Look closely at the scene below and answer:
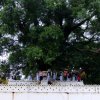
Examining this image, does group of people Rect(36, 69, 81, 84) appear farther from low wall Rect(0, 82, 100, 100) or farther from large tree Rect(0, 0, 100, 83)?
low wall Rect(0, 82, 100, 100)

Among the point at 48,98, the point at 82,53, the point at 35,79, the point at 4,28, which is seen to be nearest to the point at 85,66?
the point at 82,53

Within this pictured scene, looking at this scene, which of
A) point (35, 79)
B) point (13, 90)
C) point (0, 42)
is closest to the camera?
point (13, 90)

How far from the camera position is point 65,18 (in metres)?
17.9

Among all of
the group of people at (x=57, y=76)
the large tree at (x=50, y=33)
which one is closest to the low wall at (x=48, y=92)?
the large tree at (x=50, y=33)

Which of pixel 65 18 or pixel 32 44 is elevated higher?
pixel 65 18

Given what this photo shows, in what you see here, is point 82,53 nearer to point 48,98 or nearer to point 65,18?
point 65,18

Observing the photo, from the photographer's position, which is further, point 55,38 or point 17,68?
point 17,68

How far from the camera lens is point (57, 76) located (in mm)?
18531

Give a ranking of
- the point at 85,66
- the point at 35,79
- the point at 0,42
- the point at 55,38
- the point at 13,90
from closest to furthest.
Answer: the point at 13,90 → the point at 55,38 → the point at 0,42 → the point at 35,79 → the point at 85,66

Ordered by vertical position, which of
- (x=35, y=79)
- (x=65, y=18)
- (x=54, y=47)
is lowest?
(x=35, y=79)

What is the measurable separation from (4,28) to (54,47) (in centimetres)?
259

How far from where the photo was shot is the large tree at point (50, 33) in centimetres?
1584

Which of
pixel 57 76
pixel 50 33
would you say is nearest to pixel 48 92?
pixel 50 33

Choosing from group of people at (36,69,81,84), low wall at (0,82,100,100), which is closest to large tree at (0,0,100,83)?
group of people at (36,69,81,84)
